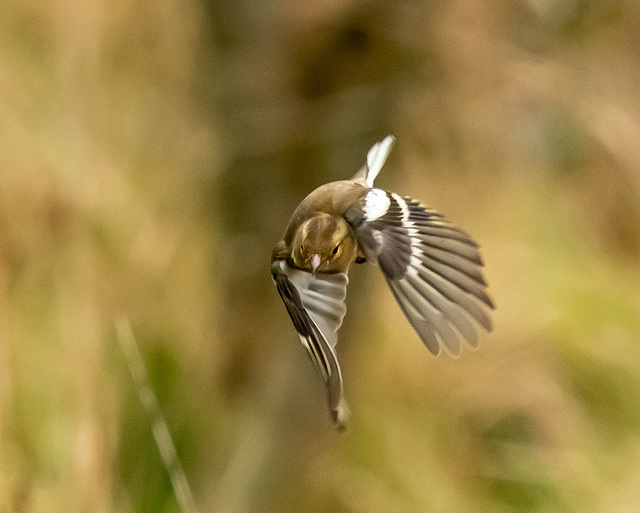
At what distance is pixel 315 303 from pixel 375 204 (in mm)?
110

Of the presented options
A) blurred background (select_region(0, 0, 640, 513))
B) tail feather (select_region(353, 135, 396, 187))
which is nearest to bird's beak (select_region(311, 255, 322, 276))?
tail feather (select_region(353, 135, 396, 187))

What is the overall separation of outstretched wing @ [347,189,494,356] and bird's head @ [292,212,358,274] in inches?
0.6

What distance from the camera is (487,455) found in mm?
1909

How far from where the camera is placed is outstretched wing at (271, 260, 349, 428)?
0.58m

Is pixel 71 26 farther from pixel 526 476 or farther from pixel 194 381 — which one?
pixel 526 476

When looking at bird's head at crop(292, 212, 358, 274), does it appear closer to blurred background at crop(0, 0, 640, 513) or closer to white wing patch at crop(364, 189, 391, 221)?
white wing patch at crop(364, 189, 391, 221)

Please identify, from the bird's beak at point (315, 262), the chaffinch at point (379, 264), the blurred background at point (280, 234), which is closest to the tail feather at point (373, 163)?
the chaffinch at point (379, 264)

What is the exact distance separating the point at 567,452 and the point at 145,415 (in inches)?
45.2

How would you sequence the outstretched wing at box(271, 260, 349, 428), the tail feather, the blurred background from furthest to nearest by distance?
1. the blurred background
2. the tail feather
3. the outstretched wing at box(271, 260, 349, 428)

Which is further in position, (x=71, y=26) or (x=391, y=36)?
(x=71, y=26)

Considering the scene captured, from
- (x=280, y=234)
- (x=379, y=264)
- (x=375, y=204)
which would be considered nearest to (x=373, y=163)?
(x=375, y=204)

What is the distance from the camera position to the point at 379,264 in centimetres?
53

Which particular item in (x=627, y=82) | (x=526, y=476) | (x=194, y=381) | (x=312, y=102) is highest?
(x=312, y=102)

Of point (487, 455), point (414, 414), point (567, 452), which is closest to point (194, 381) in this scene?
point (414, 414)
